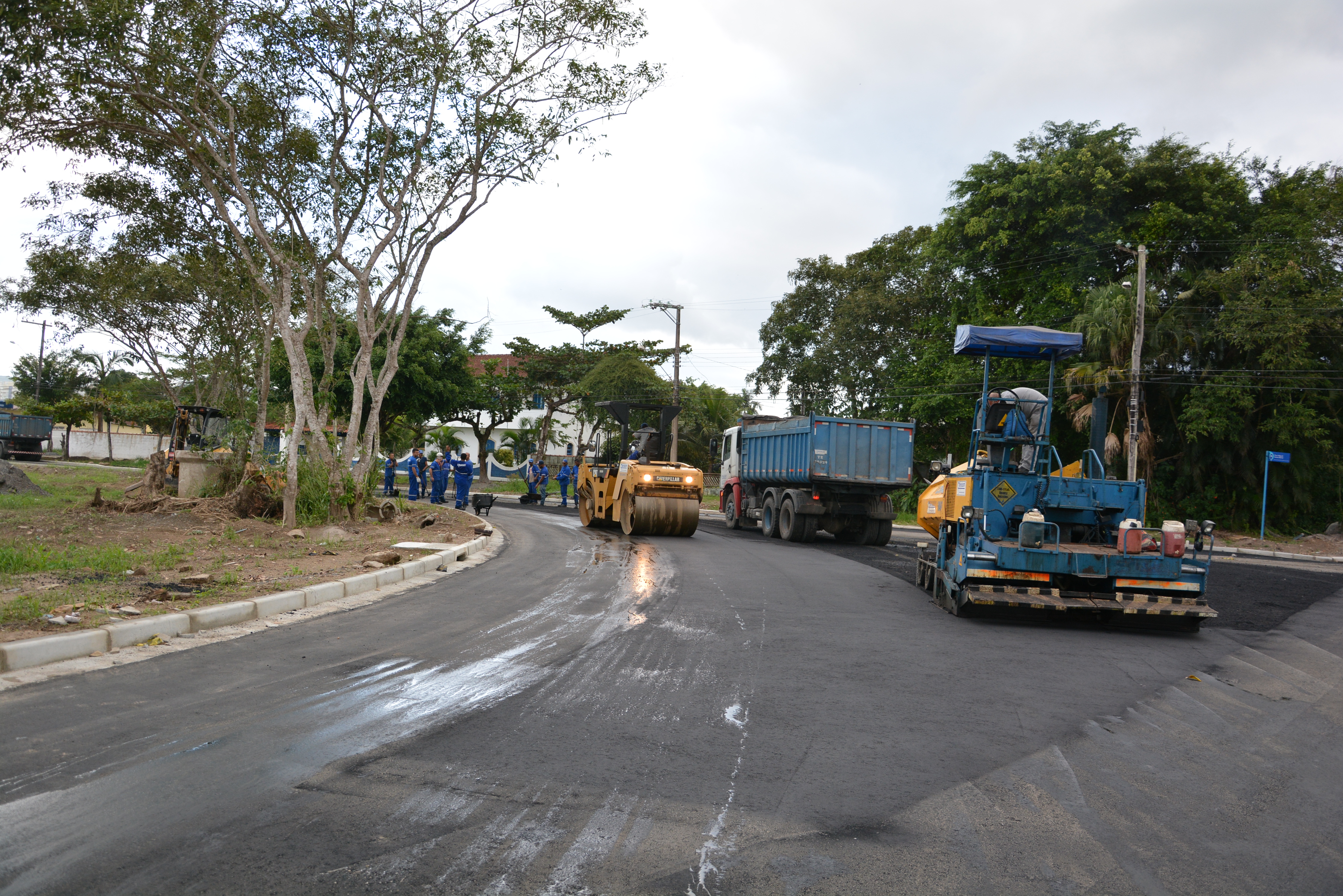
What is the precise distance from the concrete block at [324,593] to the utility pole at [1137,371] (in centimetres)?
1982

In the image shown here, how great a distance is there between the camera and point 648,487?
17.5 m

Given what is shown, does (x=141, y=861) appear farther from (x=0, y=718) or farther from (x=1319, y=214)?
(x=1319, y=214)

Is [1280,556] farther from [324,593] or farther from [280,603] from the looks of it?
[280,603]

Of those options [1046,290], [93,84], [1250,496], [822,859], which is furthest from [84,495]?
[1250,496]

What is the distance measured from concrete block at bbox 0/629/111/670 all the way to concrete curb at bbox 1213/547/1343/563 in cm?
2205

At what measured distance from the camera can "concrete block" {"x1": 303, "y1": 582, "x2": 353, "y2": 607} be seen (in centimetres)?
841

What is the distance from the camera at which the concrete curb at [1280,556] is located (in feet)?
68.3

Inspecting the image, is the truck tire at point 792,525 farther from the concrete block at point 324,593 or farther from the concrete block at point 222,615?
the concrete block at point 222,615

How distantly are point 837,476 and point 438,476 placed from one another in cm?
1192

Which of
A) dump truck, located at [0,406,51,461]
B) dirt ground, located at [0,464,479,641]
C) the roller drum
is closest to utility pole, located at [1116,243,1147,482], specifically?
the roller drum

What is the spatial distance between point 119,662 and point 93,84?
10646 millimetres

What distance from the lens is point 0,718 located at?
4.51 metres

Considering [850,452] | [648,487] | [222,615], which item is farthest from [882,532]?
[222,615]

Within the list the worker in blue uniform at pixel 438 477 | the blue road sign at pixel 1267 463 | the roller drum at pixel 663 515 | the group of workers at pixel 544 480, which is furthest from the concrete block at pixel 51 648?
the blue road sign at pixel 1267 463
